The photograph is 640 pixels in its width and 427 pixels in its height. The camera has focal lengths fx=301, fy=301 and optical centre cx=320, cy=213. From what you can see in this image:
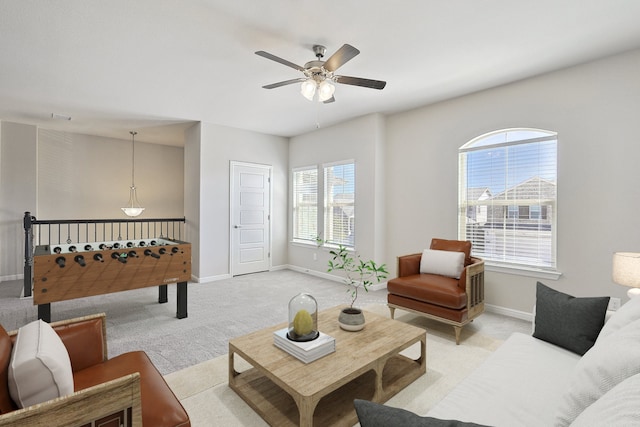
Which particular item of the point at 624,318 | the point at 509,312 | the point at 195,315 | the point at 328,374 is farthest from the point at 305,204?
the point at 624,318

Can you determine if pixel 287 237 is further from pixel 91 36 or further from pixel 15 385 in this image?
pixel 15 385

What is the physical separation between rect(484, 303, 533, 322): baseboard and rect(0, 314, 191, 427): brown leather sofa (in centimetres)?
366

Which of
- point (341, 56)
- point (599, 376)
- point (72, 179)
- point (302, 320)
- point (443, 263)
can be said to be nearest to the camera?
point (599, 376)

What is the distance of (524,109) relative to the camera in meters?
3.48

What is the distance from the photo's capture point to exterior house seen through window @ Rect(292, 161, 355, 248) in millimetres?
5266

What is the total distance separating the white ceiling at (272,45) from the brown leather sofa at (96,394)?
229 cm

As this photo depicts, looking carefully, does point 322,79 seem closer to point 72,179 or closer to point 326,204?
point 326,204

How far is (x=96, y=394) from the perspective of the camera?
1064 millimetres

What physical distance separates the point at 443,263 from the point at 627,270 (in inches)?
57.9

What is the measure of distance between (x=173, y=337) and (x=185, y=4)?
2.93m

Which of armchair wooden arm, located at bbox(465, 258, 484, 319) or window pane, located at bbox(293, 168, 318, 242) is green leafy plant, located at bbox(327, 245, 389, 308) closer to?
armchair wooden arm, located at bbox(465, 258, 484, 319)

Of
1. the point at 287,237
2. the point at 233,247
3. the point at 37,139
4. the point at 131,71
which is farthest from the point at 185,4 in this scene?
the point at 37,139

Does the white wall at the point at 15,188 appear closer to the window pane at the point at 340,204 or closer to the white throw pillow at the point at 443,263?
the window pane at the point at 340,204

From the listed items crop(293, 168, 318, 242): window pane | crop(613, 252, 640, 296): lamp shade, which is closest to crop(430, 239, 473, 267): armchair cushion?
crop(613, 252, 640, 296): lamp shade
